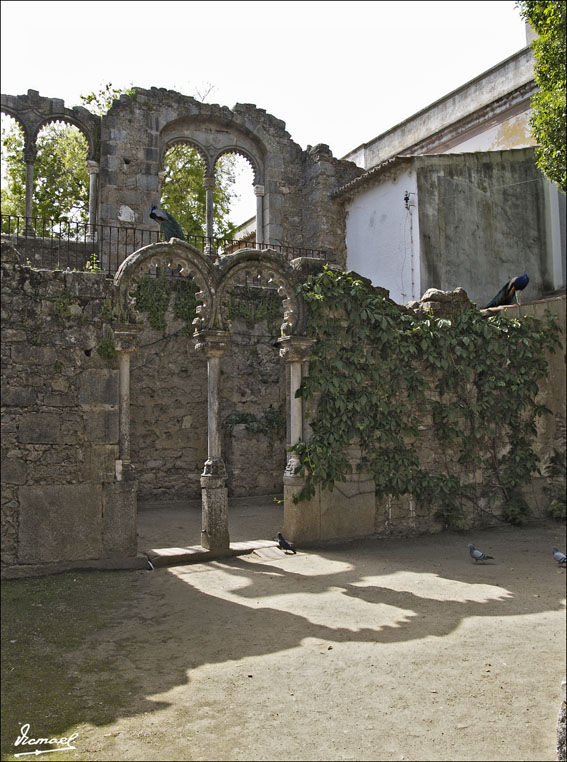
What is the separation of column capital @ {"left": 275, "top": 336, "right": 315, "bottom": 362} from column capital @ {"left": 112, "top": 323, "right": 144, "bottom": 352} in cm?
193

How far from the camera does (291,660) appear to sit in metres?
4.44

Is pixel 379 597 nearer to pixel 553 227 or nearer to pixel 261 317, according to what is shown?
pixel 261 317

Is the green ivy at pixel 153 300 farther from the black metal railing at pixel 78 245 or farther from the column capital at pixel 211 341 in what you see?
the column capital at pixel 211 341

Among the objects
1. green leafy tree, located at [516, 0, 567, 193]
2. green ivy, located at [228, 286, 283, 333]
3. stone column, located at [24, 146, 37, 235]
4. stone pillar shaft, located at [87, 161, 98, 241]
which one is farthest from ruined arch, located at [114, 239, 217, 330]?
stone pillar shaft, located at [87, 161, 98, 241]

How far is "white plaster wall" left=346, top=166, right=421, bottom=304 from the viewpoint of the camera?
43.9 ft

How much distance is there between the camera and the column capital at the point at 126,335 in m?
6.81

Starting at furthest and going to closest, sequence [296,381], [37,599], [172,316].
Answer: [172,316] < [296,381] < [37,599]

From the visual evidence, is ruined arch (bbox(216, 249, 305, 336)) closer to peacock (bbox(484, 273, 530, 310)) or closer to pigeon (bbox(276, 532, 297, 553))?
pigeon (bbox(276, 532, 297, 553))

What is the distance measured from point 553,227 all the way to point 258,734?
45.4 feet

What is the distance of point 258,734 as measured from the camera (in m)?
3.31

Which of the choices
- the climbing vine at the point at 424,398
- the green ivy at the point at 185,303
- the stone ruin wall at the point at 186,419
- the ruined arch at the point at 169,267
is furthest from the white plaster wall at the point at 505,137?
the ruined arch at the point at 169,267

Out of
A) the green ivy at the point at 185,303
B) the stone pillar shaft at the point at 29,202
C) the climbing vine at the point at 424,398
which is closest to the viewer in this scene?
the climbing vine at the point at 424,398

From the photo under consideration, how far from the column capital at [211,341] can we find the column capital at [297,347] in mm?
793

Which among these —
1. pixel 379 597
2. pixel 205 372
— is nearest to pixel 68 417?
pixel 379 597
